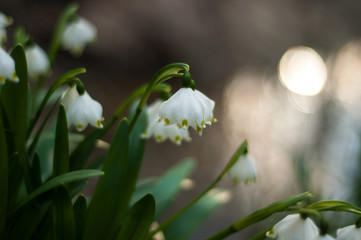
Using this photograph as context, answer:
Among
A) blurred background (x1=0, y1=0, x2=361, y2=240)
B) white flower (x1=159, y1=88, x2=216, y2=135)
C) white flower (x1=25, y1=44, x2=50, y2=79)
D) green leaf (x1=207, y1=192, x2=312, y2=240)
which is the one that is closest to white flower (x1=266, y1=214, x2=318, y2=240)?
green leaf (x1=207, y1=192, x2=312, y2=240)

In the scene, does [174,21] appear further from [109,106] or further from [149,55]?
[109,106]

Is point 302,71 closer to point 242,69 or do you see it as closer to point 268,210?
point 242,69

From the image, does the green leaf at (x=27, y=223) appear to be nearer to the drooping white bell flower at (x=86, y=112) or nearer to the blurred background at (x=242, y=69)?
the drooping white bell flower at (x=86, y=112)

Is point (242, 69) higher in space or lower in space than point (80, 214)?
higher

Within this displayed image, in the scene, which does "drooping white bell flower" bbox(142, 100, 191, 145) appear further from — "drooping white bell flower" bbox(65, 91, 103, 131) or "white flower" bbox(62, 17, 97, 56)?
"white flower" bbox(62, 17, 97, 56)

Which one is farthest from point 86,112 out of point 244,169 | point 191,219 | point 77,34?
point 77,34

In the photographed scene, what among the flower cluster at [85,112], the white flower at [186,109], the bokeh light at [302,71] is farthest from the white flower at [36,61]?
the bokeh light at [302,71]

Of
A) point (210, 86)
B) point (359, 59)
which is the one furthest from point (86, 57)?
point (359, 59)
